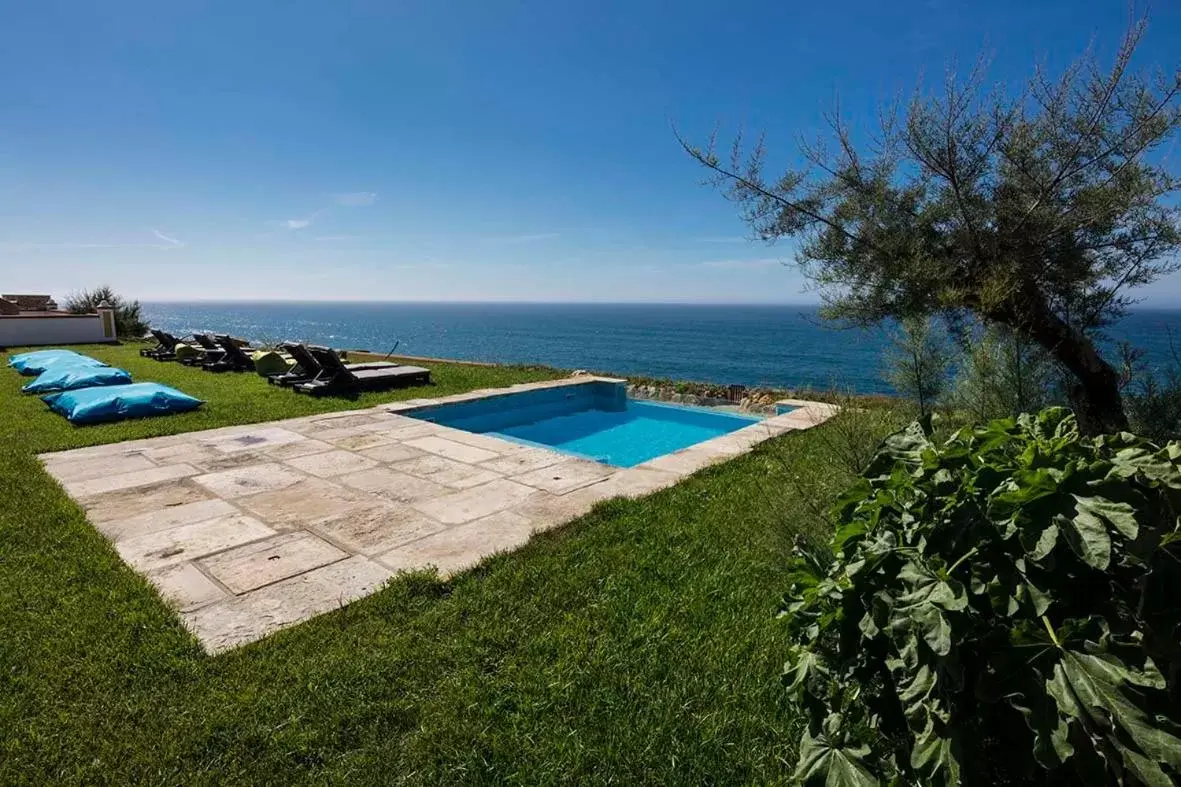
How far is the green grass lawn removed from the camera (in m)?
2.09

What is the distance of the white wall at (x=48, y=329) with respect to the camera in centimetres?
1784

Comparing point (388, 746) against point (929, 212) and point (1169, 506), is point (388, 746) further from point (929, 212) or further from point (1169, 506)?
point (929, 212)

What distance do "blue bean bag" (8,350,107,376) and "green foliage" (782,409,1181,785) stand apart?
14.1m

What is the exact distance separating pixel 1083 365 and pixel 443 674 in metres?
4.06

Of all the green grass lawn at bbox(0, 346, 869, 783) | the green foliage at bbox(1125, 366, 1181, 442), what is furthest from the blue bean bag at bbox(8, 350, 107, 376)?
the green foliage at bbox(1125, 366, 1181, 442)

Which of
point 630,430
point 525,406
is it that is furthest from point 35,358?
point 630,430

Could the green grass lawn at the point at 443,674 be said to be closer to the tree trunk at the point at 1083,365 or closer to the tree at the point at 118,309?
the tree trunk at the point at 1083,365

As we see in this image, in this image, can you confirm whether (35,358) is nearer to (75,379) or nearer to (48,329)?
(75,379)

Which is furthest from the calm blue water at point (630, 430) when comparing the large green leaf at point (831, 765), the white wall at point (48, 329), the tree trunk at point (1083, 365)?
the white wall at point (48, 329)

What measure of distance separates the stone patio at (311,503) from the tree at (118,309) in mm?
19111

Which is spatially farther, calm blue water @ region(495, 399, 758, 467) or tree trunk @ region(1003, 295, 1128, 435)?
calm blue water @ region(495, 399, 758, 467)

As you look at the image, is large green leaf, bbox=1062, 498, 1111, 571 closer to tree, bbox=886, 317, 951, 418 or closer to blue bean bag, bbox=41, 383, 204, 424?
tree, bbox=886, 317, 951, 418

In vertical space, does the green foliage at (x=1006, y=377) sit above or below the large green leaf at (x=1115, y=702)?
above

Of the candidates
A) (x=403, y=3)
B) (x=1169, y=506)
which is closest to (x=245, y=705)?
(x=1169, y=506)
